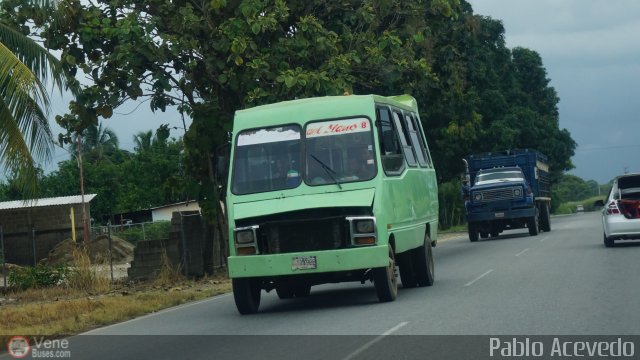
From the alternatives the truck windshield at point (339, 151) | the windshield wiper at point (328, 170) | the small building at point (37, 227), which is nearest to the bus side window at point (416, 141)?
the truck windshield at point (339, 151)

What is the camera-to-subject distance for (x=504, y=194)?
34.3 meters

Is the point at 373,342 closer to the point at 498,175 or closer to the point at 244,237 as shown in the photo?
the point at 244,237

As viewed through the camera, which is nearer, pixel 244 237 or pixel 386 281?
pixel 244 237

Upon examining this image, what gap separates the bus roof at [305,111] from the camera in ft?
50.5

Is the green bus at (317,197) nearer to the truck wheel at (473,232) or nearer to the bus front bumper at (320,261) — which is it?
the bus front bumper at (320,261)

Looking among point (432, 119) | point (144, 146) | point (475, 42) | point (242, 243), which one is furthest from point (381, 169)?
point (144, 146)

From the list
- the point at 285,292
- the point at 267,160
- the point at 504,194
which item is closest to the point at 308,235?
the point at 267,160

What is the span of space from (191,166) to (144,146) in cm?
5749

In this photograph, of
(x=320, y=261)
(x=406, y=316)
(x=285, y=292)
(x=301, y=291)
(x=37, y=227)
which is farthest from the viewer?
(x=37, y=227)

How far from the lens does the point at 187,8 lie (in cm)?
2211

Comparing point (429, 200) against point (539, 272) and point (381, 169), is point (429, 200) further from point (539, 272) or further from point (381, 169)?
point (381, 169)

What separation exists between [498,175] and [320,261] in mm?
22429

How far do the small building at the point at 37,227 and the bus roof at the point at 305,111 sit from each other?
94.0 ft

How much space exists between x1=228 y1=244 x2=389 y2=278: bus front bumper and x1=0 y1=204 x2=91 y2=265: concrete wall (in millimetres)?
29638
